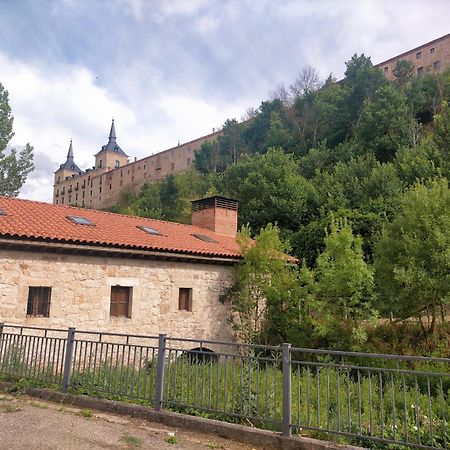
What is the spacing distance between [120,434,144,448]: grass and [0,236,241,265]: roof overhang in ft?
24.7

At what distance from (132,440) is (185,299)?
9.71 m

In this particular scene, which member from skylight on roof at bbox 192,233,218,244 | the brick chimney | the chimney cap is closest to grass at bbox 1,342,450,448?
skylight on roof at bbox 192,233,218,244

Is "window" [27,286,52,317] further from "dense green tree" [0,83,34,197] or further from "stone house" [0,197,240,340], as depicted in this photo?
"dense green tree" [0,83,34,197]

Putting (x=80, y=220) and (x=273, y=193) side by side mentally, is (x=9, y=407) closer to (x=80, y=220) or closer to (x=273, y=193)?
(x=80, y=220)

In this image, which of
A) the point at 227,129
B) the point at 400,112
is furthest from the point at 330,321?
the point at 227,129

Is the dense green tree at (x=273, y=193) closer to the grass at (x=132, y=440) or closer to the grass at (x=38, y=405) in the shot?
the grass at (x=38, y=405)

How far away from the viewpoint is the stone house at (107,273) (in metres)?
11.6

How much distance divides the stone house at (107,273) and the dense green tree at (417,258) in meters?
5.36

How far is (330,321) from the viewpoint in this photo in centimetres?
1352

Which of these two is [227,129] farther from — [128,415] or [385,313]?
[128,415]

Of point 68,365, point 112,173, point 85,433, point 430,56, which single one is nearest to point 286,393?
point 85,433

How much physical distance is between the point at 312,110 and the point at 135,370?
128 ft

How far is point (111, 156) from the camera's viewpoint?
8269 cm

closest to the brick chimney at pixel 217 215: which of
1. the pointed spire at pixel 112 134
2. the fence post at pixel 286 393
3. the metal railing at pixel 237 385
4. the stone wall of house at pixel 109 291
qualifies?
the stone wall of house at pixel 109 291
